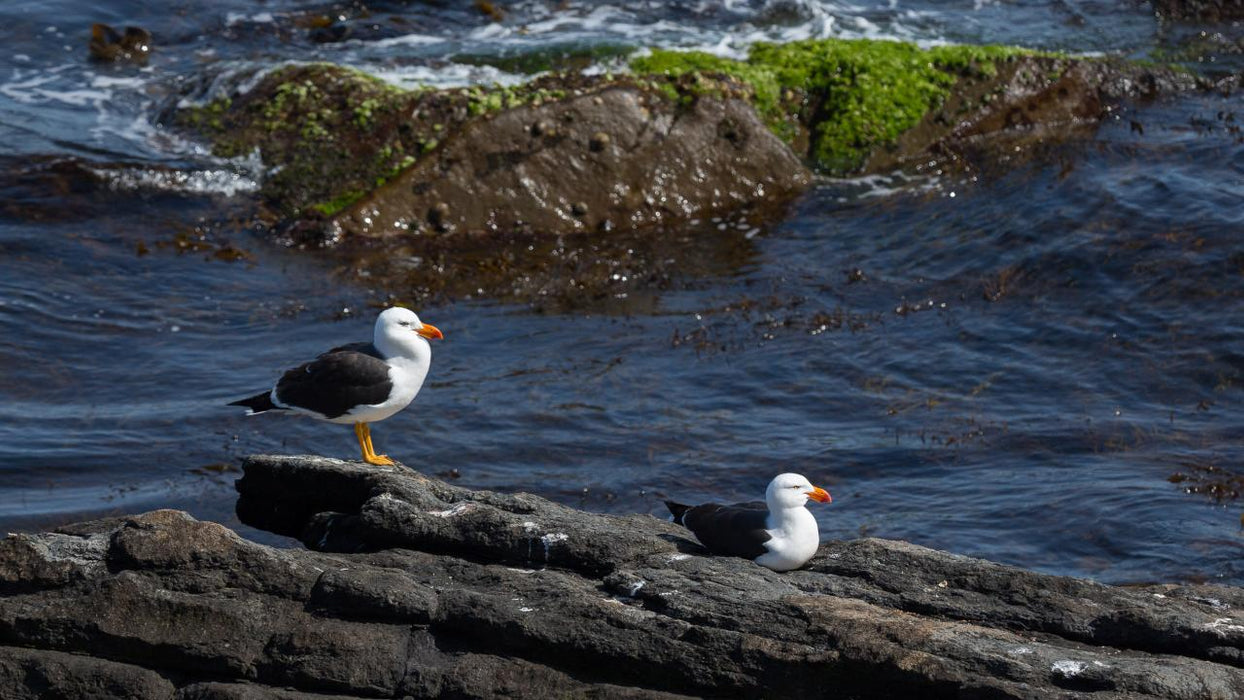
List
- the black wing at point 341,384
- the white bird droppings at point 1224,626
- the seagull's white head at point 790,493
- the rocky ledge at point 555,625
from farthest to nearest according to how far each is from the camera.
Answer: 1. the black wing at point 341,384
2. the seagull's white head at point 790,493
3. the white bird droppings at point 1224,626
4. the rocky ledge at point 555,625

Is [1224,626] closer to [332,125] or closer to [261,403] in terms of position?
[261,403]

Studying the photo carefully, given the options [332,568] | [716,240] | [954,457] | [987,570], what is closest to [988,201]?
[716,240]

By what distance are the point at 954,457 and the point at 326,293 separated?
7.27 m

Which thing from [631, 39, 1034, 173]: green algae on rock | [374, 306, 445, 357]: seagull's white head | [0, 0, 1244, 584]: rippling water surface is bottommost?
[0, 0, 1244, 584]: rippling water surface

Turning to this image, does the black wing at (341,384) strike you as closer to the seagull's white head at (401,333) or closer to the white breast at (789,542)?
the seagull's white head at (401,333)

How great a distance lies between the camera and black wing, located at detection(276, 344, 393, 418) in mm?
9977

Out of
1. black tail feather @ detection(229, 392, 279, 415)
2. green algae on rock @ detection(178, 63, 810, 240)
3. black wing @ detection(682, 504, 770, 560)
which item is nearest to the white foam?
green algae on rock @ detection(178, 63, 810, 240)

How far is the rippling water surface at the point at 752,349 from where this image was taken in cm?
1251

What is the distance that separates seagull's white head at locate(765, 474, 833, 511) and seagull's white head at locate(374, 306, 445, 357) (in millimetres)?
2720

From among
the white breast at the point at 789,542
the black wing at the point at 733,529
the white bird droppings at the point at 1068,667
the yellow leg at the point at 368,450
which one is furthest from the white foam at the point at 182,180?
the white bird droppings at the point at 1068,667

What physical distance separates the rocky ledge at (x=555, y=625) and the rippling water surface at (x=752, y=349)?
402cm

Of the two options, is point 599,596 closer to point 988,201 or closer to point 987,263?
point 987,263

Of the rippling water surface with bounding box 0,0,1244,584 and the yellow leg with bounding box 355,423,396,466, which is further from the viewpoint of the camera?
the rippling water surface with bounding box 0,0,1244,584

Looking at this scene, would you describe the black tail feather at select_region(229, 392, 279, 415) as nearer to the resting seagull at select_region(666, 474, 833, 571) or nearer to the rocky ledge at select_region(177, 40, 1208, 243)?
the resting seagull at select_region(666, 474, 833, 571)
